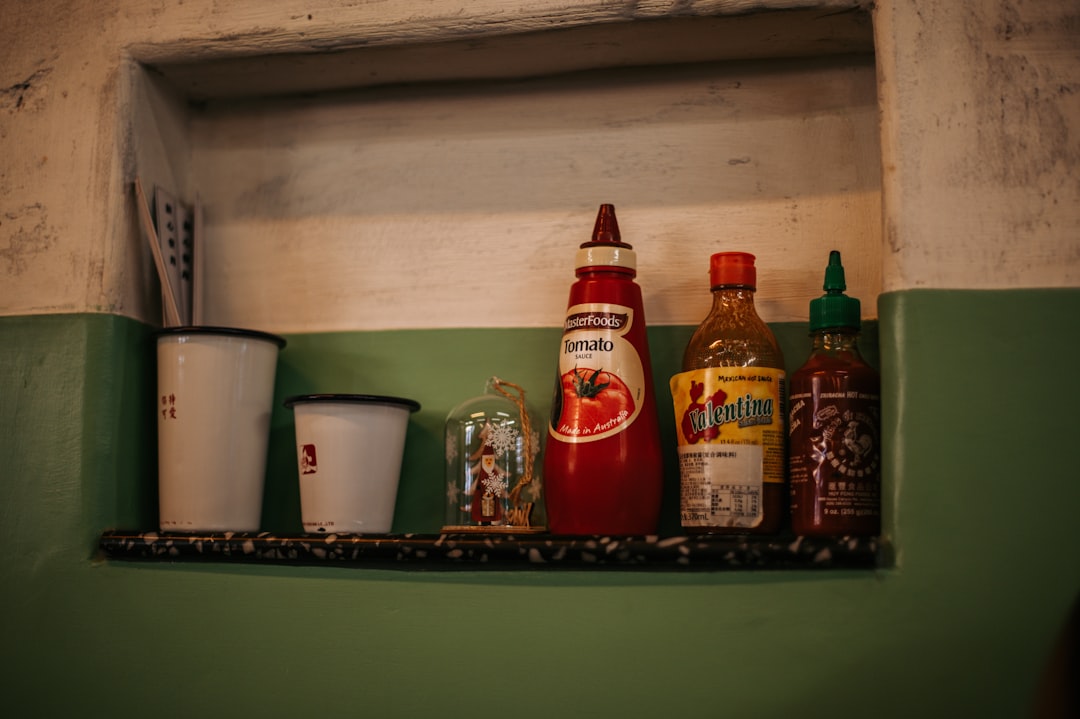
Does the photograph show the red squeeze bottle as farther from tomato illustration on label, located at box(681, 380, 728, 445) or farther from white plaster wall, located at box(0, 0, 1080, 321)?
white plaster wall, located at box(0, 0, 1080, 321)

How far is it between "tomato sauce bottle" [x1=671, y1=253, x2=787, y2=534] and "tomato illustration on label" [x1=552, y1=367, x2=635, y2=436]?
8cm

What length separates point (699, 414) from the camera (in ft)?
3.78

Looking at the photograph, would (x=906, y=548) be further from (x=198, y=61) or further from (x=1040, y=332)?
(x=198, y=61)

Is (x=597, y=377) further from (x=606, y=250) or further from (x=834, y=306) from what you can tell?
(x=834, y=306)

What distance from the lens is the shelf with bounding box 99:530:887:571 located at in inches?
40.9

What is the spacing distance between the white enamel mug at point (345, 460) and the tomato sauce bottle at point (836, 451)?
53 centimetres

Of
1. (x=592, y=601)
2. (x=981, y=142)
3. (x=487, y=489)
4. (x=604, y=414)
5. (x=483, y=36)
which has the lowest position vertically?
(x=592, y=601)

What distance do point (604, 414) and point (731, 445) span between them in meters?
0.16

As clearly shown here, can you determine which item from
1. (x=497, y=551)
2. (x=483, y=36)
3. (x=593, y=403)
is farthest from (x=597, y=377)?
(x=483, y=36)

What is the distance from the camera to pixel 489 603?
1.10 metres

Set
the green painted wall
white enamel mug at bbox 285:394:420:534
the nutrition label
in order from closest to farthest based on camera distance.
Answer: the green painted wall
the nutrition label
white enamel mug at bbox 285:394:420:534

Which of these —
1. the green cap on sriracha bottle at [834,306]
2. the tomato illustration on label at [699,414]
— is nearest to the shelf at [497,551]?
the tomato illustration on label at [699,414]

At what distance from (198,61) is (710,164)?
2.46 ft

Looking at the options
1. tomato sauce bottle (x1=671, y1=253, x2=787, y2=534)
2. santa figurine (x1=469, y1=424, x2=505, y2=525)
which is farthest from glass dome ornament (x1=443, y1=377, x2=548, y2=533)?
tomato sauce bottle (x1=671, y1=253, x2=787, y2=534)
